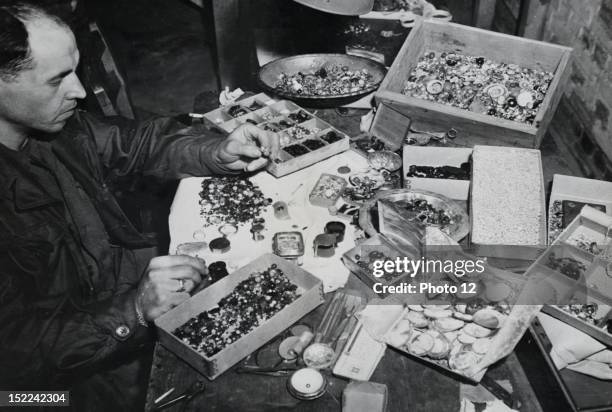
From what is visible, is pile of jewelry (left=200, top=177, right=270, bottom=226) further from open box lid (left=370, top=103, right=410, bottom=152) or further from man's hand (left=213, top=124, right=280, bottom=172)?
open box lid (left=370, top=103, right=410, bottom=152)

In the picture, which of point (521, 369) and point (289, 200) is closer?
point (521, 369)

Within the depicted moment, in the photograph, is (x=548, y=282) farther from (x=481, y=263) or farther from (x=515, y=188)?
(x=515, y=188)

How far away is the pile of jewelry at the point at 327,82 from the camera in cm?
339

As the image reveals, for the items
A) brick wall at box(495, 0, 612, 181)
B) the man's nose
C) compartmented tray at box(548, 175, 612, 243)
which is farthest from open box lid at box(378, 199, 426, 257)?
brick wall at box(495, 0, 612, 181)

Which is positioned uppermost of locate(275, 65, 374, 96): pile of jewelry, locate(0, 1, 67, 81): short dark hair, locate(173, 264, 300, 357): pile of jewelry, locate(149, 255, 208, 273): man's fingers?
locate(0, 1, 67, 81): short dark hair

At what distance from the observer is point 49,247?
2203mm

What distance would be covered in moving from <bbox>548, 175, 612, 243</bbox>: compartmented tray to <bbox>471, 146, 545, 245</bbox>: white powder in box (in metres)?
0.31

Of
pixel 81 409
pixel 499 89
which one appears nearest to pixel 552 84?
pixel 499 89

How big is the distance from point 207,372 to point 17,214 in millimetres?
1124

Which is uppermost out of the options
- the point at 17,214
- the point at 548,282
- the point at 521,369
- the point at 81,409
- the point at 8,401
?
the point at 17,214

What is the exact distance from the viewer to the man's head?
200 cm

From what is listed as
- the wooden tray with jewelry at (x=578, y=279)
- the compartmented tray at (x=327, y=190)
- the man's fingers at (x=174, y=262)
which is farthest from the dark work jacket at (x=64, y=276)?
the wooden tray with jewelry at (x=578, y=279)

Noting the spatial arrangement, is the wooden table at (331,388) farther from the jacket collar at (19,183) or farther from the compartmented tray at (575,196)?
the compartmented tray at (575,196)

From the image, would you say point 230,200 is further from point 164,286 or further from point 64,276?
point 64,276
